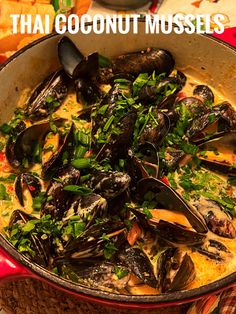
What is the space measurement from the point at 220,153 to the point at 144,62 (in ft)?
1.44

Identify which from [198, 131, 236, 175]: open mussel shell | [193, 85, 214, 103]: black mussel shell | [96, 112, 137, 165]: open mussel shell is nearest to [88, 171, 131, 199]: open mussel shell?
[96, 112, 137, 165]: open mussel shell

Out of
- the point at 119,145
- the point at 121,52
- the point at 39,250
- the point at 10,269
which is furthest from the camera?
the point at 121,52

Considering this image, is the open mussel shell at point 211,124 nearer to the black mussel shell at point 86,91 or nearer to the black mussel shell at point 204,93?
the black mussel shell at point 204,93

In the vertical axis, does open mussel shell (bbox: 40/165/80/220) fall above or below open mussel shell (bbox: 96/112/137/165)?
below

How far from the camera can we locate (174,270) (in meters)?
1.16

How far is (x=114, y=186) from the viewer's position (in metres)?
1.22

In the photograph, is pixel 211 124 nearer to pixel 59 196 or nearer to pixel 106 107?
pixel 106 107

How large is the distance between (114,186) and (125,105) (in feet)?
1.18

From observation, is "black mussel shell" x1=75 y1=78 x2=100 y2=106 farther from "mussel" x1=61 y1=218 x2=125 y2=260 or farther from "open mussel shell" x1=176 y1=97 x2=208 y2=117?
"mussel" x1=61 y1=218 x2=125 y2=260

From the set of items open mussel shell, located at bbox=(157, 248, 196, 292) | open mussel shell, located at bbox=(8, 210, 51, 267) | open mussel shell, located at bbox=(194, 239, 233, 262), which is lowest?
open mussel shell, located at bbox=(194, 239, 233, 262)

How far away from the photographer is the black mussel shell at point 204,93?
166 centimetres

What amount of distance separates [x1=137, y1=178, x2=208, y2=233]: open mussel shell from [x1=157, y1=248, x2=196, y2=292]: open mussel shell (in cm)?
9

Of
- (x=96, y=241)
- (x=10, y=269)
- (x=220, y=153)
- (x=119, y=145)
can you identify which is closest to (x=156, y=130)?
(x=119, y=145)

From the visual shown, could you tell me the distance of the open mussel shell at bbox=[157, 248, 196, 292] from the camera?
1093 millimetres
